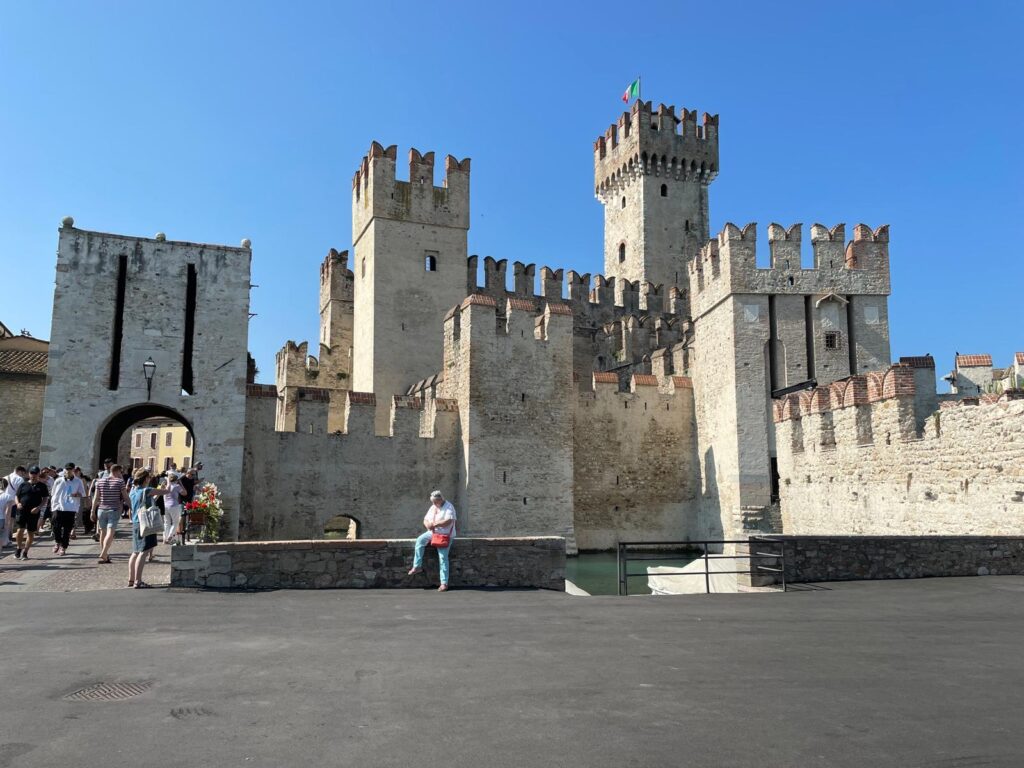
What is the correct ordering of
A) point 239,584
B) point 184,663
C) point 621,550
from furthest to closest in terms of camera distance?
point 621,550 → point 239,584 → point 184,663

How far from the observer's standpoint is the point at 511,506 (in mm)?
24250

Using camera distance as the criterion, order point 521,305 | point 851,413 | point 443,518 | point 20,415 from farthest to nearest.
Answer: point 521,305
point 20,415
point 851,413
point 443,518

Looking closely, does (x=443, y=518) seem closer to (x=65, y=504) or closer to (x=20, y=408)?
(x=65, y=504)

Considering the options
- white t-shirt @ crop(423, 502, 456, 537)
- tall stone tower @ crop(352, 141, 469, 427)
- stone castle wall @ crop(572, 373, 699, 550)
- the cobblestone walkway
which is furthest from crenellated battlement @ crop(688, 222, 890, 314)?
the cobblestone walkway

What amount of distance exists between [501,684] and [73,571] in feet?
29.2

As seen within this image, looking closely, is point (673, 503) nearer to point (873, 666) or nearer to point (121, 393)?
point (121, 393)

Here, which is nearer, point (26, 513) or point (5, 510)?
point (26, 513)

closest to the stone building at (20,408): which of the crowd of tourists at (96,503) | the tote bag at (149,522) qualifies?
the crowd of tourists at (96,503)

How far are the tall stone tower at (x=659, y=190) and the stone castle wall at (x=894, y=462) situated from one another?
20.8 meters

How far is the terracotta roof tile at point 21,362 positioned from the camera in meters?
22.9

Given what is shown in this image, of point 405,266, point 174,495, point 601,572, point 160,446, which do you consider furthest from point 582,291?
point 160,446

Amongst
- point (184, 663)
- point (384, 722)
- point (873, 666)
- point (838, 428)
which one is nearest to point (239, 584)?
point (184, 663)

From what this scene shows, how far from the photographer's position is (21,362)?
23391 millimetres

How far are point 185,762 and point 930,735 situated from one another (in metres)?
4.54
